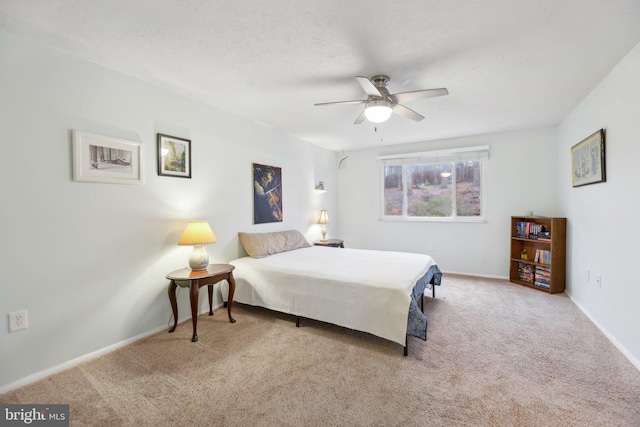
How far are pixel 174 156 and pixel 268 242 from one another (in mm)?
1453

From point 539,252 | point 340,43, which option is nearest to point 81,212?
point 340,43

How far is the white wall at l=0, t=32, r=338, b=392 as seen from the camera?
186 cm

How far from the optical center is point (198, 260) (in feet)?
8.79

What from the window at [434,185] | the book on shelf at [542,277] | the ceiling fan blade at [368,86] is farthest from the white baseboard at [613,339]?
the ceiling fan blade at [368,86]

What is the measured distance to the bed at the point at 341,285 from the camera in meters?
2.29

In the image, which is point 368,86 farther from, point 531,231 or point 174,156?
point 531,231

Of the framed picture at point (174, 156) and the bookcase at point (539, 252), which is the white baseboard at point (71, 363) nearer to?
the framed picture at point (174, 156)

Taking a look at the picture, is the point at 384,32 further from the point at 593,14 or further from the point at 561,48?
the point at 561,48

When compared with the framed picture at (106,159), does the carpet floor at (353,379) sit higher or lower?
lower

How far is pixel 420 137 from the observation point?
15.2ft

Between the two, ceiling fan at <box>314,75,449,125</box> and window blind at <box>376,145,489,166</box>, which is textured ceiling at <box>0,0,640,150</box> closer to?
ceiling fan at <box>314,75,449,125</box>

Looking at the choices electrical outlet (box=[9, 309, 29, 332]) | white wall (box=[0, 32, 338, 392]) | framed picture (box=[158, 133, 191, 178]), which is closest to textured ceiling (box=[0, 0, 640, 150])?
white wall (box=[0, 32, 338, 392])

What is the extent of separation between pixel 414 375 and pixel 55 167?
9.71 ft

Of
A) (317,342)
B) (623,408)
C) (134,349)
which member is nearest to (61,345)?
(134,349)
